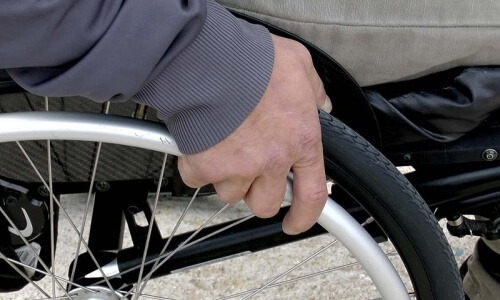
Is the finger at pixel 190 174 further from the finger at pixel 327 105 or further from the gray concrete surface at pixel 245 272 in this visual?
the gray concrete surface at pixel 245 272

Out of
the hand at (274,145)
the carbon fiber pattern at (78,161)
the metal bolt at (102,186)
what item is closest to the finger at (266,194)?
the hand at (274,145)

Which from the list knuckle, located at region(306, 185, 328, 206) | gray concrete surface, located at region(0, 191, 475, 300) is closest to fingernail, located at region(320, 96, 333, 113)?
knuckle, located at region(306, 185, 328, 206)

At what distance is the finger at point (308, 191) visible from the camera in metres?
0.89

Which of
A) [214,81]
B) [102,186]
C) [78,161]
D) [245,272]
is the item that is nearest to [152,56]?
[214,81]

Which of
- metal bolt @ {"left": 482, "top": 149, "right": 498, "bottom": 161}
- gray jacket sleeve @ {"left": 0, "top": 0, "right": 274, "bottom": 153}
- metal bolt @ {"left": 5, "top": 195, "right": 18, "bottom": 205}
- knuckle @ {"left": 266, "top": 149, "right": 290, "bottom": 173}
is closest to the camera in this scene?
gray jacket sleeve @ {"left": 0, "top": 0, "right": 274, "bottom": 153}

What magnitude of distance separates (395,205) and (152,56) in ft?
1.30

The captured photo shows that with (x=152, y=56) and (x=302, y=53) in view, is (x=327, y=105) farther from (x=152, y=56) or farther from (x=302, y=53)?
(x=152, y=56)

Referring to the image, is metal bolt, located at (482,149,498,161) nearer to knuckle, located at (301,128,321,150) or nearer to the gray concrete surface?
knuckle, located at (301,128,321,150)

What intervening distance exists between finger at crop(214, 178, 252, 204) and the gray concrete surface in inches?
36.7

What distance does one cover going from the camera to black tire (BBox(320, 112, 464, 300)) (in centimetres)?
93

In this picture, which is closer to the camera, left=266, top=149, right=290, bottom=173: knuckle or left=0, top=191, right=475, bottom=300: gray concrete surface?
left=266, top=149, right=290, bottom=173: knuckle

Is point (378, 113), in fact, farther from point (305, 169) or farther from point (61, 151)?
point (61, 151)

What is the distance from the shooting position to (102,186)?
124 centimetres

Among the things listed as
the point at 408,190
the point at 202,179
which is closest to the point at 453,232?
the point at 408,190
